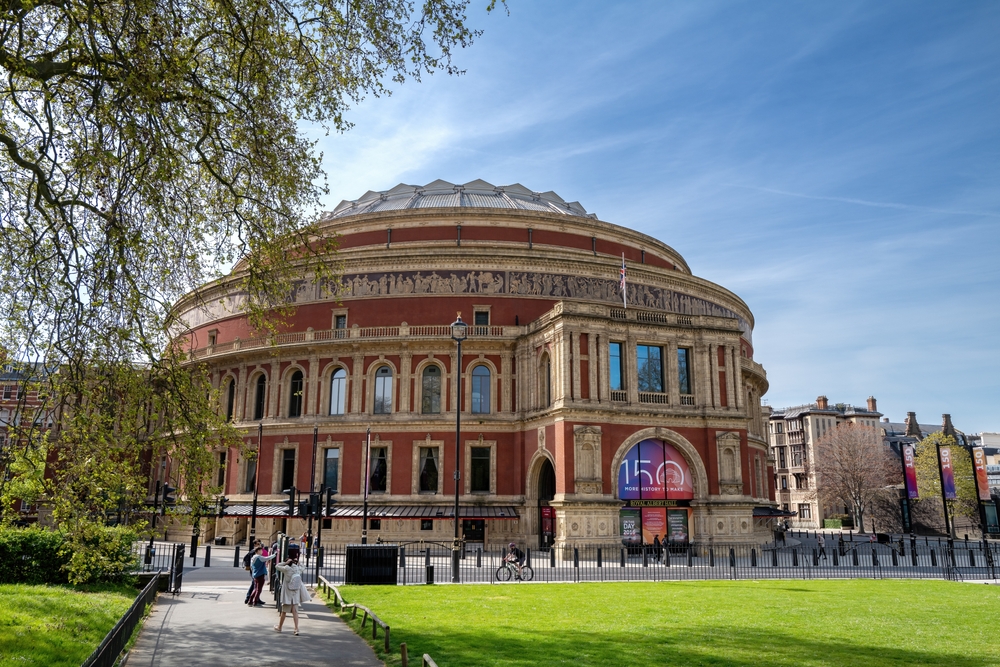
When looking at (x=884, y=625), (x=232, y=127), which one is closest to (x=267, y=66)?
(x=232, y=127)

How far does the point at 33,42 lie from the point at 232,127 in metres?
2.78

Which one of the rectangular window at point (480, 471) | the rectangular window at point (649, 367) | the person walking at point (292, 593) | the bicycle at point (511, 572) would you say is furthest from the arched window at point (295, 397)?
the person walking at point (292, 593)

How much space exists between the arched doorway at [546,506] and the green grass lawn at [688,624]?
47.3 feet

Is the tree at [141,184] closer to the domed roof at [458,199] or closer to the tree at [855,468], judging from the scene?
the domed roof at [458,199]

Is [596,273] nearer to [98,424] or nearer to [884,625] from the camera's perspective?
[884,625]

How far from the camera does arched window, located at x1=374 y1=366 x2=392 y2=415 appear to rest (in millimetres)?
41938

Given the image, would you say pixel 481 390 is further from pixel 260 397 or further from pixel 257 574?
pixel 257 574

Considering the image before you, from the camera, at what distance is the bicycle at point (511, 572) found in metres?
23.9

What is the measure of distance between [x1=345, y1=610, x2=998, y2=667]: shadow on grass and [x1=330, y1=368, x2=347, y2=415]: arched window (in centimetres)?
2954

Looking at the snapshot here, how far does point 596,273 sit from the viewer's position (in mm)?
43500

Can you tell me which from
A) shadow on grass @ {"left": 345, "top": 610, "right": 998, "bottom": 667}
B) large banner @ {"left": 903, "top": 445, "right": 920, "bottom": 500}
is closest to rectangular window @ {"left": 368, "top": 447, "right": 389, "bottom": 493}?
shadow on grass @ {"left": 345, "top": 610, "right": 998, "bottom": 667}

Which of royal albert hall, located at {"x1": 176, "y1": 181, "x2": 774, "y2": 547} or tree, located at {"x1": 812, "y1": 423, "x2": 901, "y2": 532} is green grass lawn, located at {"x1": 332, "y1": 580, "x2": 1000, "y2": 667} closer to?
royal albert hall, located at {"x1": 176, "y1": 181, "x2": 774, "y2": 547}

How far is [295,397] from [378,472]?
740cm

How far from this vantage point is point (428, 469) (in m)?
40.7
